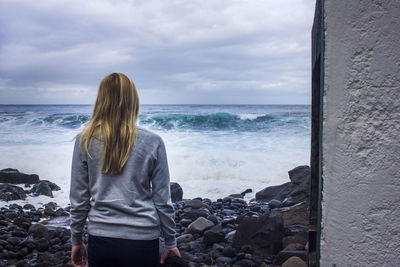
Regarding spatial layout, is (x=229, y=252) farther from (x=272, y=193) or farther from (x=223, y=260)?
(x=272, y=193)

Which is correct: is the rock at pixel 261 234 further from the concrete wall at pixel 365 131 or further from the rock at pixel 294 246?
the concrete wall at pixel 365 131

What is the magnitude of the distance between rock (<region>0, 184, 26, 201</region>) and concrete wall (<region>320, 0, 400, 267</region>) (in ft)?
31.4

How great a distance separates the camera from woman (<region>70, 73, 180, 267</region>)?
201 centimetres

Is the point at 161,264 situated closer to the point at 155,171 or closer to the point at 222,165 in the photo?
the point at 155,171

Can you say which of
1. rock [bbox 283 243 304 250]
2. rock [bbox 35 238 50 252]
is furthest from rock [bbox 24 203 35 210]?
rock [bbox 283 243 304 250]

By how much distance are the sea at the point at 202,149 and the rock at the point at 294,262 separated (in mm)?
6502

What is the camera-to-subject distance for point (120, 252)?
6.66 ft

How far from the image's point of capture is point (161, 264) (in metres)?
2.35

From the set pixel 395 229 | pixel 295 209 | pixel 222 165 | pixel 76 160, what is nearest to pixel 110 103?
pixel 76 160

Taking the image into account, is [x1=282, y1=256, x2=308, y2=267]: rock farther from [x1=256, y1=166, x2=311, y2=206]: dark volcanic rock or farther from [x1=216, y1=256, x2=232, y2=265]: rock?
[x1=256, y1=166, x2=311, y2=206]: dark volcanic rock

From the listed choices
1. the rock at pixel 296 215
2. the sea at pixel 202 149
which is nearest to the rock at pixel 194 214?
the rock at pixel 296 215

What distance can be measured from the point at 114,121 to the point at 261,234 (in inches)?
135

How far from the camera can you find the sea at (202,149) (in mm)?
13836

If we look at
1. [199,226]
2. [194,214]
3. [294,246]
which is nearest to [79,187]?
[294,246]
